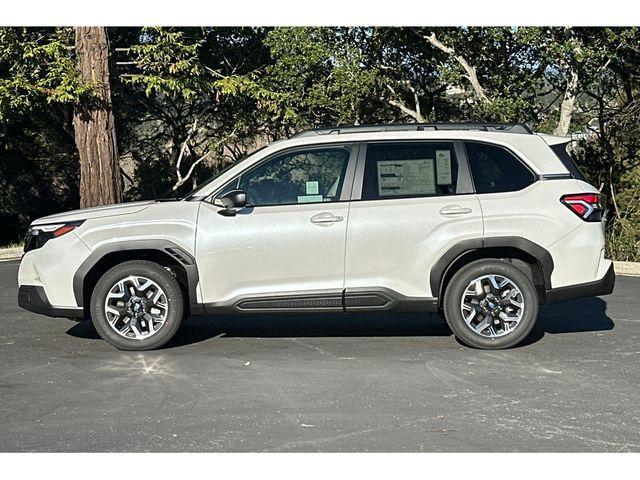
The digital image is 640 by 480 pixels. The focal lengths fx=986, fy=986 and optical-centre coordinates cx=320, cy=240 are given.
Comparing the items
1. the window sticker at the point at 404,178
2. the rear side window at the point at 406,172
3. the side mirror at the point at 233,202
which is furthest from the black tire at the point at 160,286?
the window sticker at the point at 404,178

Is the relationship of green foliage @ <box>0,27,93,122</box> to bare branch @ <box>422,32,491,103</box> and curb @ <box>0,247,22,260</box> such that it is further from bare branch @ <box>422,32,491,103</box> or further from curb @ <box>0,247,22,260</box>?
bare branch @ <box>422,32,491,103</box>

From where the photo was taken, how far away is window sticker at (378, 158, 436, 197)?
8.50 metres

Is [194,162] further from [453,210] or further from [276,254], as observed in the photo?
[453,210]

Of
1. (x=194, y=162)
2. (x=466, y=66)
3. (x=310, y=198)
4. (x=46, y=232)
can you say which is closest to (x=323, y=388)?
(x=310, y=198)

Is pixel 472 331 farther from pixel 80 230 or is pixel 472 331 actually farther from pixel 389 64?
pixel 389 64

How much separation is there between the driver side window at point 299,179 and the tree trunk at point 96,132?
1085cm

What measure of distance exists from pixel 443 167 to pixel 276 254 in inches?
64.4

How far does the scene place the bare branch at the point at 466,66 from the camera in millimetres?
19625

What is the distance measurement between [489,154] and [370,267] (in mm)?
1461

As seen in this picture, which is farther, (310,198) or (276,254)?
(310,198)

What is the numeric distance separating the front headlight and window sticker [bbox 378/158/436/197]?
8.70 feet

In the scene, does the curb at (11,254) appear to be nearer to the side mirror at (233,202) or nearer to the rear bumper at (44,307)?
the rear bumper at (44,307)

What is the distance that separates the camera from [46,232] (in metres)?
8.62

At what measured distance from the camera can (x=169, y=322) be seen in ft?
27.6
